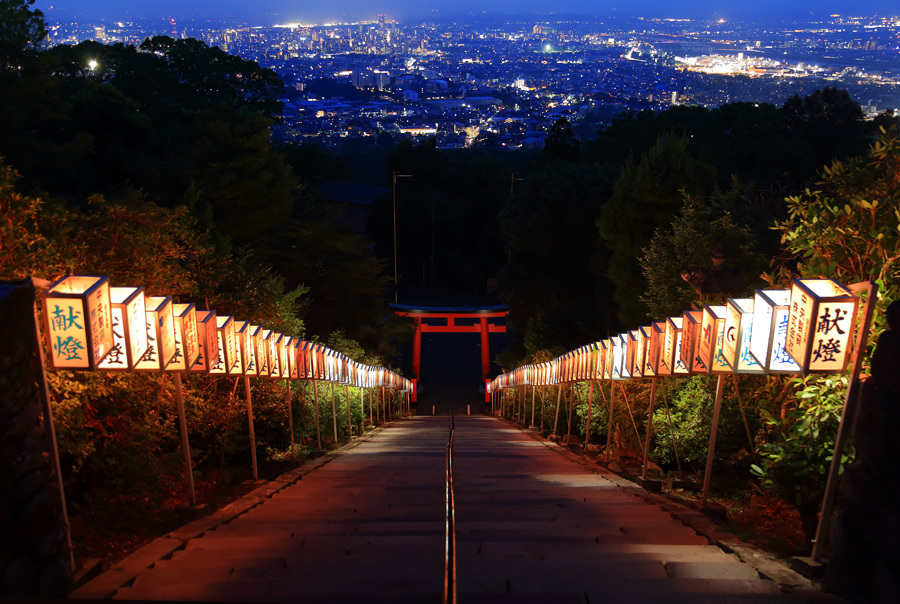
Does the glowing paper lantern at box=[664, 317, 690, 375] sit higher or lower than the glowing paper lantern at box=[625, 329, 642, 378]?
higher

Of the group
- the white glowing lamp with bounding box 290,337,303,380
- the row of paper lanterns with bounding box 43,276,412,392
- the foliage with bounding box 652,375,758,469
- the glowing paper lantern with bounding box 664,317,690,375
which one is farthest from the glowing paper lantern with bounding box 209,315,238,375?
the foliage with bounding box 652,375,758,469

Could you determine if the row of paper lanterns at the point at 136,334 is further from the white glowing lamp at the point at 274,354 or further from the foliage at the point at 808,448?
the foliage at the point at 808,448

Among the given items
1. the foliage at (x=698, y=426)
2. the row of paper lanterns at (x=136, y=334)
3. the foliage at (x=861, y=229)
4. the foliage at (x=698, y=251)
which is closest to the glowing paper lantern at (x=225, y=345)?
the row of paper lanterns at (x=136, y=334)

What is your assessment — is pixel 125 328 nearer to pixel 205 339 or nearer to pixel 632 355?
pixel 205 339

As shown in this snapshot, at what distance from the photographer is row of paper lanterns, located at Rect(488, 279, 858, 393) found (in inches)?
202

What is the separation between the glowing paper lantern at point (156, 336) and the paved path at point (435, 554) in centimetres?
168

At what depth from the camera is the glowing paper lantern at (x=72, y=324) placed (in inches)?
218

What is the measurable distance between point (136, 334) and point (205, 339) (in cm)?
176

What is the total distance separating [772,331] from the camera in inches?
224

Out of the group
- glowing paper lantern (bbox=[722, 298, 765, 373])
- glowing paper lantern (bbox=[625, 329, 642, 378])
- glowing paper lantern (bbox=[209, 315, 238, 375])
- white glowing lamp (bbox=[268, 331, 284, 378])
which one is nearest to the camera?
glowing paper lantern (bbox=[722, 298, 765, 373])

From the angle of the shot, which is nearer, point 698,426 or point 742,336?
point 742,336

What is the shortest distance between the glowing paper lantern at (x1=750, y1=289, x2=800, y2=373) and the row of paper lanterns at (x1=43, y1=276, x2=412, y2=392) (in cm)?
529

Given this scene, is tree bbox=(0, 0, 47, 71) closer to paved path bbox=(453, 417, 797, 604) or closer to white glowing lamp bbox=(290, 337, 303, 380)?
white glowing lamp bbox=(290, 337, 303, 380)

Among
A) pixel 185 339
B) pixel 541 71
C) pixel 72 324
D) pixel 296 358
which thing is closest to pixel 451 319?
pixel 296 358
